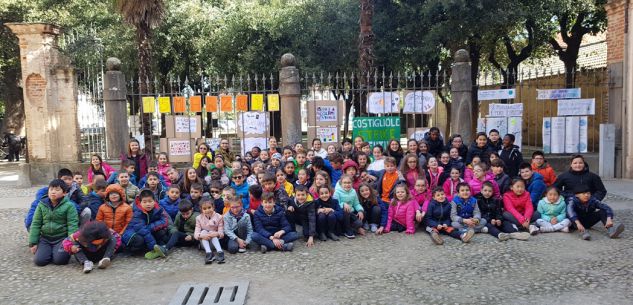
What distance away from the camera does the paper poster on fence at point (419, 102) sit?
12.1 metres

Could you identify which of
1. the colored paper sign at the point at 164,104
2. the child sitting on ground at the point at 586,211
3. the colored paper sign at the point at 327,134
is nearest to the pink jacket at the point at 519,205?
the child sitting on ground at the point at 586,211

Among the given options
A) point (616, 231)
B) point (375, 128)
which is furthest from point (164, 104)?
point (616, 231)

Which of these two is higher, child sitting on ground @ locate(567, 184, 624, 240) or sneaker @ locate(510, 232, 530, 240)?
child sitting on ground @ locate(567, 184, 624, 240)

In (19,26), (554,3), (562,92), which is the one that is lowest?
(562,92)

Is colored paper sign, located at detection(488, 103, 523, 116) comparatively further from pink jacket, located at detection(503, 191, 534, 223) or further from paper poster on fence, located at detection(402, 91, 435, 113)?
pink jacket, located at detection(503, 191, 534, 223)

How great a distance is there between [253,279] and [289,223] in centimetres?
162

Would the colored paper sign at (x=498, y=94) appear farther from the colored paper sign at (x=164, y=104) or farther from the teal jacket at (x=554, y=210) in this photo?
the colored paper sign at (x=164, y=104)

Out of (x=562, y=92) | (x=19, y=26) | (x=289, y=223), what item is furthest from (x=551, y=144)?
(x=19, y=26)

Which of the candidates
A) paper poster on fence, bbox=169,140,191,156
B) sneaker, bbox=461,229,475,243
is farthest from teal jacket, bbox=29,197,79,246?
paper poster on fence, bbox=169,140,191,156

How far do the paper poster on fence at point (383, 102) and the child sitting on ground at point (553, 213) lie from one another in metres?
5.24

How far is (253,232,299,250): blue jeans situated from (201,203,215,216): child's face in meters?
0.62

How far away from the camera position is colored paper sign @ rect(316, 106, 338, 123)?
39.6 feet

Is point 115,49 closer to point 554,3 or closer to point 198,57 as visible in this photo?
point 198,57

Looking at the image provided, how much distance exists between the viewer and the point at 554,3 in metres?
16.5
